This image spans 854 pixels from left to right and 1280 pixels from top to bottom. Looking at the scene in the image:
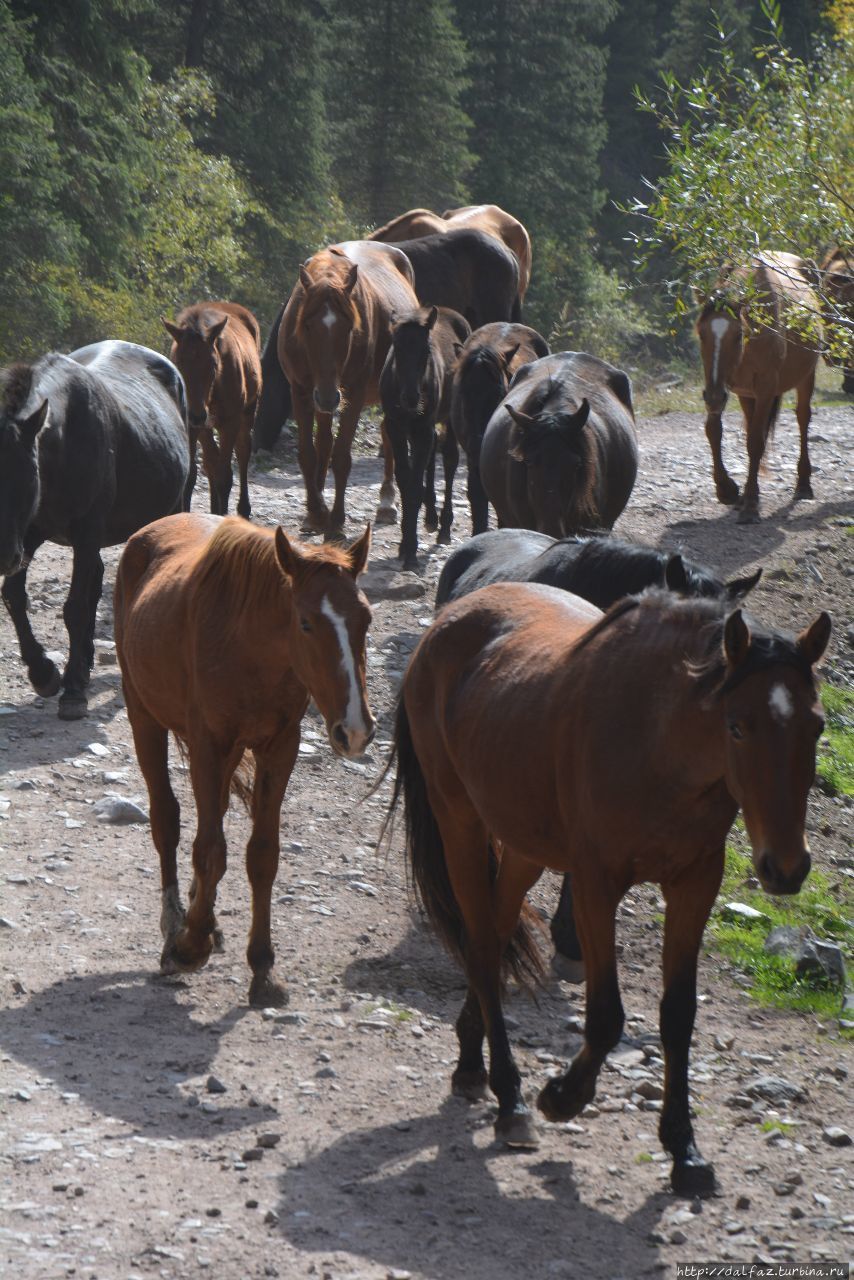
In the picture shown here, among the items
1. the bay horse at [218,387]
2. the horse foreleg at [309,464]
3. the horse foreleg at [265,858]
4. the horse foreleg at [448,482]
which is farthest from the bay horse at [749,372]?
the horse foreleg at [265,858]

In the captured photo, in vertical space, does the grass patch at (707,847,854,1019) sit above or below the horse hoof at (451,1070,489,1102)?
below

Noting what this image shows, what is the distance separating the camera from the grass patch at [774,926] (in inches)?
253

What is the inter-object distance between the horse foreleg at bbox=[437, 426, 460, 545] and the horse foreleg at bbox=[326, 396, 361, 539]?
33.2 inches

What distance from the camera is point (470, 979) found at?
488cm

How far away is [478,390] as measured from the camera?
11414mm

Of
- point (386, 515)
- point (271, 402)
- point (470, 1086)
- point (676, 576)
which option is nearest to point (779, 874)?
point (676, 576)

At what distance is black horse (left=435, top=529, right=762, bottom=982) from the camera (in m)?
5.81

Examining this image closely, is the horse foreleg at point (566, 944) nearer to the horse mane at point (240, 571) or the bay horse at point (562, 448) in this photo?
the horse mane at point (240, 571)

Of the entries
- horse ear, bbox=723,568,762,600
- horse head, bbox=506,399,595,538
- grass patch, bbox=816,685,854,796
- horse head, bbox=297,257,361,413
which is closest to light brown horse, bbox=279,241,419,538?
horse head, bbox=297,257,361,413

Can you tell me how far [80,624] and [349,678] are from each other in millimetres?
4365

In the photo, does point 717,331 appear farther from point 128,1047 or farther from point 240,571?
point 128,1047

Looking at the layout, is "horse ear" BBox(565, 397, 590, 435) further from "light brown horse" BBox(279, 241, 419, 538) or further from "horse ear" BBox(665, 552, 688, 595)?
"horse ear" BBox(665, 552, 688, 595)

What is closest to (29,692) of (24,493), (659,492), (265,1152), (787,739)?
(24,493)

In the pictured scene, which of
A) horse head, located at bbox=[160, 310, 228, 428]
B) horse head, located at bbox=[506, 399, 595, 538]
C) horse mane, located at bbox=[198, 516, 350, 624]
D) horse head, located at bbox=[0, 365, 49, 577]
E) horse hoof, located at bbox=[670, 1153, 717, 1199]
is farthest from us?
horse head, located at bbox=[160, 310, 228, 428]
